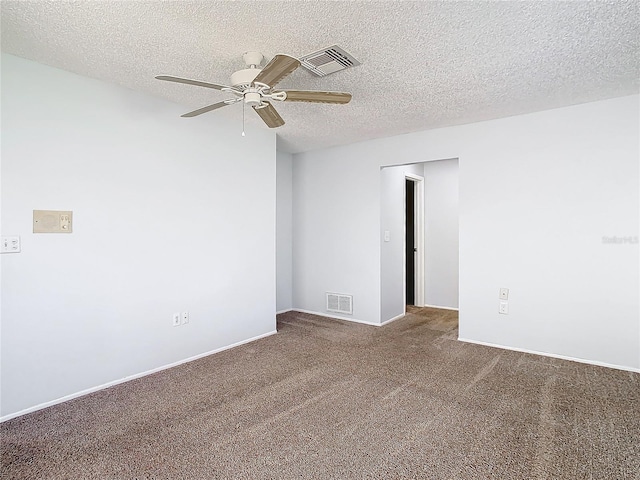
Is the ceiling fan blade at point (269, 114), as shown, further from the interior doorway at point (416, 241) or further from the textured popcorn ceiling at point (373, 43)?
the interior doorway at point (416, 241)

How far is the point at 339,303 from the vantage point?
16.2ft

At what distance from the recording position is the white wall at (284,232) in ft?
17.1

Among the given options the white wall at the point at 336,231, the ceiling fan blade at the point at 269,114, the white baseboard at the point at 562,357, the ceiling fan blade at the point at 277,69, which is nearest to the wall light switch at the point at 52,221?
the ceiling fan blade at the point at 269,114

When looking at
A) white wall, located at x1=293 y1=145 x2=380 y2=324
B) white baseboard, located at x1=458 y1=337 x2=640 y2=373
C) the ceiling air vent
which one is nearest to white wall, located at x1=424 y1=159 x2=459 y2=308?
white wall, located at x1=293 y1=145 x2=380 y2=324

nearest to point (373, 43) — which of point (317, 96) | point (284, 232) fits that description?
point (317, 96)

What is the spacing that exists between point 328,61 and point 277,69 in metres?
0.57

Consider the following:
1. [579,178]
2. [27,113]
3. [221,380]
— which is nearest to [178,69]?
[27,113]

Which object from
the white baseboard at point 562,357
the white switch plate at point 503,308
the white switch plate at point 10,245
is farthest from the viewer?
the white switch plate at point 503,308

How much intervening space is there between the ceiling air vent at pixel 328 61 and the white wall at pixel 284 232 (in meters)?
2.76

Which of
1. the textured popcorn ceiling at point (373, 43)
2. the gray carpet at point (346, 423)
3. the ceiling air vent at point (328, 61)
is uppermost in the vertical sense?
the textured popcorn ceiling at point (373, 43)

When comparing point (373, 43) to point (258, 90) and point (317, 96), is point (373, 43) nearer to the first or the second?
point (317, 96)

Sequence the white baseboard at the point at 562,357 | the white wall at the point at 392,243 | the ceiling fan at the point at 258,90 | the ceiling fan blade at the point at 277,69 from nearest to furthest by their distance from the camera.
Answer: the ceiling fan blade at the point at 277,69, the ceiling fan at the point at 258,90, the white baseboard at the point at 562,357, the white wall at the point at 392,243

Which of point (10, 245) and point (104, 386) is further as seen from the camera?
point (104, 386)

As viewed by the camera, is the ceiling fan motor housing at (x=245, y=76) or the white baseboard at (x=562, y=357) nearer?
the ceiling fan motor housing at (x=245, y=76)
